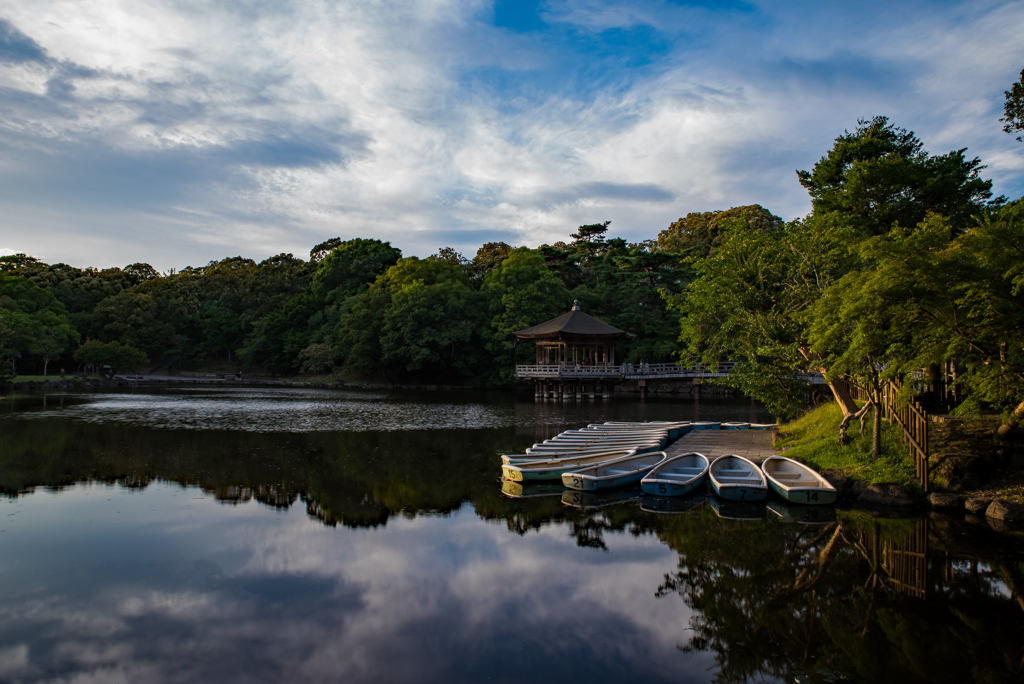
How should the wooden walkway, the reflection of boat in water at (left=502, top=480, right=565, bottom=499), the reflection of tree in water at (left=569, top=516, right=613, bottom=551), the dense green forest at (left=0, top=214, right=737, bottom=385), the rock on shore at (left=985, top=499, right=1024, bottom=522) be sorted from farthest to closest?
the dense green forest at (left=0, top=214, right=737, bottom=385)
the wooden walkway
the reflection of boat in water at (left=502, top=480, right=565, bottom=499)
the rock on shore at (left=985, top=499, right=1024, bottom=522)
the reflection of tree in water at (left=569, top=516, right=613, bottom=551)

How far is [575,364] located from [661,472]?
80.8 feet

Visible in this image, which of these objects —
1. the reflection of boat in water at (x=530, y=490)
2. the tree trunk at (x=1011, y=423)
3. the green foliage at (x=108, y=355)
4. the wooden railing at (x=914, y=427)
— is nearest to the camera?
the tree trunk at (x=1011, y=423)

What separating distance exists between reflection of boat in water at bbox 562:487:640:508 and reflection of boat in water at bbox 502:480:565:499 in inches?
8.7

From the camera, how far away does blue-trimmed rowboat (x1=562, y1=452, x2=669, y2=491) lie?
37.3 feet

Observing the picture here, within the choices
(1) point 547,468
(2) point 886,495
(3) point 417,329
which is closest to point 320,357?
(3) point 417,329

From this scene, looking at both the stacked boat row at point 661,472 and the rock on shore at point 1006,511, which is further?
the stacked boat row at point 661,472

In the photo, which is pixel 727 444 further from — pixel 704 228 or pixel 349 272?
pixel 349 272

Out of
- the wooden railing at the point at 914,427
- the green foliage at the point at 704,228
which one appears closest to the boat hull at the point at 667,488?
the wooden railing at the point at 914,427

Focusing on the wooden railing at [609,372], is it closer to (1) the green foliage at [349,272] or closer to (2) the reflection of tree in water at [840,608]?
(2) the reflection of tree in water at [840,608]

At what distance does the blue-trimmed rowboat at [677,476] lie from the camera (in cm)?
1095

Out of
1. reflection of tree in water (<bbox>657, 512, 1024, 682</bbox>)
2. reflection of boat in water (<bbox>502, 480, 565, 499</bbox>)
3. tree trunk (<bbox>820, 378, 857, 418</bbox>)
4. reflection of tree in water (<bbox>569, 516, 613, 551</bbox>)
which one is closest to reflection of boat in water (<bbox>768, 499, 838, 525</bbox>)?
reflection of tree in water (<bbox>657, 512, 1024, 682</bbox>)

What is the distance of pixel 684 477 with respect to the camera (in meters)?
11.4

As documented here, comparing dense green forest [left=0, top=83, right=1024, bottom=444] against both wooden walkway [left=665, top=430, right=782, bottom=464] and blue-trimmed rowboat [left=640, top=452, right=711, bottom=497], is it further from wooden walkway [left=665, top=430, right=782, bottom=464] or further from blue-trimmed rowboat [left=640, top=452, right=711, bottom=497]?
blue-trimmed rowboat [left=640, top=452, right=711, bottom=497]

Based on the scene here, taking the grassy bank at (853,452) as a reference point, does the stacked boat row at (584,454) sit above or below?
below
